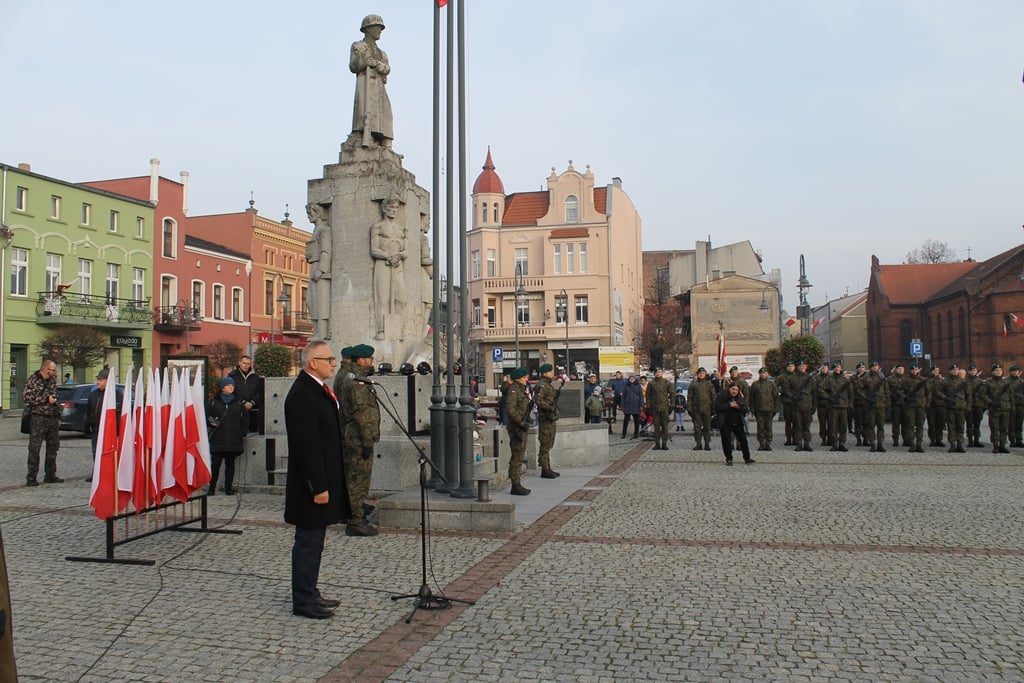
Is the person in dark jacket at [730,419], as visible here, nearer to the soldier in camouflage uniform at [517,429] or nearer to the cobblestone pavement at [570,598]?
the cobblestone pavement at [570,598]

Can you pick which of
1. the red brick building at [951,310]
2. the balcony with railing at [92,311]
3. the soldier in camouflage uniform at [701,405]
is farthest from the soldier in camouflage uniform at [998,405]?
the red brick building at [951,310]

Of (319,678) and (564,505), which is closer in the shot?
(319,678)

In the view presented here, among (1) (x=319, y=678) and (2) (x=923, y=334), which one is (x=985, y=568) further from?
(2) (x=923, y=334)

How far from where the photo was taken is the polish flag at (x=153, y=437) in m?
8.02

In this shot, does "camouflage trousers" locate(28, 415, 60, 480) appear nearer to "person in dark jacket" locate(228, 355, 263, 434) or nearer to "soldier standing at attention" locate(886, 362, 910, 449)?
"person in dark jacket" locate(228, 355, 263, 434)

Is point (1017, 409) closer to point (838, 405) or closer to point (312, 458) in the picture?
point (838, 405)

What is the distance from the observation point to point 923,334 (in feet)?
245

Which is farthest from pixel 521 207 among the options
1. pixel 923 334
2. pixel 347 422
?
pixel 347 422

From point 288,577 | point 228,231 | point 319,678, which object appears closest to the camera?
point 319,678

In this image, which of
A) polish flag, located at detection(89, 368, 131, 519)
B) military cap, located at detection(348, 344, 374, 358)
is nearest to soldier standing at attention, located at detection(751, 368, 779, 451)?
military cap, located at detection(348, 344, 374, 358)

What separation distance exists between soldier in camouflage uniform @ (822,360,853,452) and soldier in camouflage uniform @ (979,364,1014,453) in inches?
113

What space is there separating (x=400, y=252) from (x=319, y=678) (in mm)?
8418

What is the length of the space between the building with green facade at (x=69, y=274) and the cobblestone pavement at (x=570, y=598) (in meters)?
30.2

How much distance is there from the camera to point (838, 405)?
19.1 metres
